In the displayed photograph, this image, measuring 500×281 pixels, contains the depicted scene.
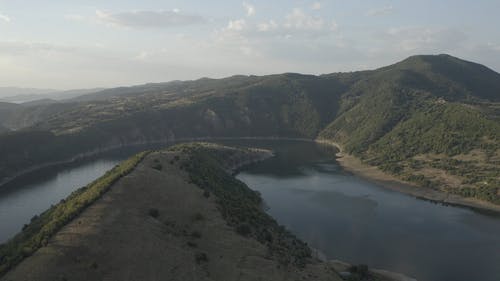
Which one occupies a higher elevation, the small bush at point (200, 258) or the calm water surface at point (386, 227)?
the small bush at point (200, 258)

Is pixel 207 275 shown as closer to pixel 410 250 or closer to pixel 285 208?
pixel 410 250

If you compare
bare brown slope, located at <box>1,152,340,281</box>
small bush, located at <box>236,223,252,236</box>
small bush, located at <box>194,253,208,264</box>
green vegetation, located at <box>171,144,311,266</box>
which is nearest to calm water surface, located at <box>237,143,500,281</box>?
green vegetation, located at <box>171,144,311,266</box>

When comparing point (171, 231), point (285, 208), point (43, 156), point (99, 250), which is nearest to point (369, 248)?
point (285, 208)

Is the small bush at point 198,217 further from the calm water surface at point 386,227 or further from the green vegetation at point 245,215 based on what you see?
the calm water surface at point 386,227

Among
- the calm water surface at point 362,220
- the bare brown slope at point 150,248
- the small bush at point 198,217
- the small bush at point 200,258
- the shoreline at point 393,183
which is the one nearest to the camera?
the bare brown slope at point 150,248

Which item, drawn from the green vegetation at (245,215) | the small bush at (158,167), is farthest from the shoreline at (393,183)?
the small bush at (158,167)

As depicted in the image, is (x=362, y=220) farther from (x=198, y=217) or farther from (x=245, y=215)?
(x=198, y=217)

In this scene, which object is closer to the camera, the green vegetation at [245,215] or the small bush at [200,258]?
the small bush at [200,258]
